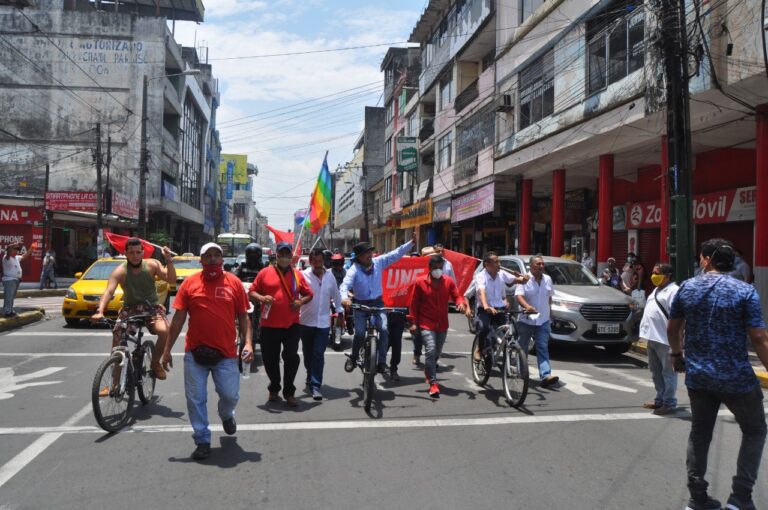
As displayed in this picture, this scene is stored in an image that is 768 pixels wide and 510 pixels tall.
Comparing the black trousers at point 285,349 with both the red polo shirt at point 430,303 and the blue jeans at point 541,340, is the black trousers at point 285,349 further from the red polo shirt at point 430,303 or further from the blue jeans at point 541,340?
the blue jeans at point 541,340

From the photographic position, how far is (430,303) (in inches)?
292

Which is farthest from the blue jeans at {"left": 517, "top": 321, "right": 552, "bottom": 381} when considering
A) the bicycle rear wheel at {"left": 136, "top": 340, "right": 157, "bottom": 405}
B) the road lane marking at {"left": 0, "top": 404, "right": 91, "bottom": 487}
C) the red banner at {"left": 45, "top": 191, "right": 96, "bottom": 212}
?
the red banner at {"left": 45, "top": 191, "right": 96, "bottom": 212}

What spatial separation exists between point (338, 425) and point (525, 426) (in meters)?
1.84

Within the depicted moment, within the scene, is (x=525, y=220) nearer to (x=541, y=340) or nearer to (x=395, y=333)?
(x=541, y=340)

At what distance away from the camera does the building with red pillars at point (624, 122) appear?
11531 mm

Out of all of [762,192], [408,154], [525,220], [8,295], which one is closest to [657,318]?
[762,192]

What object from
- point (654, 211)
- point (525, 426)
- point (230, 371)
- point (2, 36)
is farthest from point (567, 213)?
point (2, 36)

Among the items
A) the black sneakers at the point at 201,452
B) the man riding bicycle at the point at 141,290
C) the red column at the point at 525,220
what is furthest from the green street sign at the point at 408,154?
the black sneakers at the point at 201,452

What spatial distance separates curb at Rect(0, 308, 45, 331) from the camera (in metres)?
12.8

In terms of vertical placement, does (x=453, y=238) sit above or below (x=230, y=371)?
above

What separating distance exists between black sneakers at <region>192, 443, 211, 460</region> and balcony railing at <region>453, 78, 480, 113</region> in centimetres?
2222

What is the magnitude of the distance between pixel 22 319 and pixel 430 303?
10.8m

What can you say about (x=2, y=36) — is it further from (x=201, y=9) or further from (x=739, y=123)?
(x=739, y=123)

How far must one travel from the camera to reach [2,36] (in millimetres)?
39812
